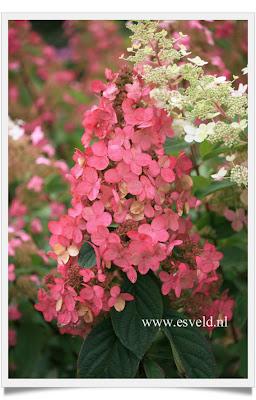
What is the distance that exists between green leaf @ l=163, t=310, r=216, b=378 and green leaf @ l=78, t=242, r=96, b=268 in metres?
0.18

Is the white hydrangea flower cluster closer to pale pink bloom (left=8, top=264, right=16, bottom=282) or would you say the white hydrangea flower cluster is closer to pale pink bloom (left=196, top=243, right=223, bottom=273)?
pale pink bloom (left=196, top=243, right=223, bottom=273)

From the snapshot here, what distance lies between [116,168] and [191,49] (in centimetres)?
41

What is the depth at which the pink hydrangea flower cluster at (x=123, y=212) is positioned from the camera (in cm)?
120

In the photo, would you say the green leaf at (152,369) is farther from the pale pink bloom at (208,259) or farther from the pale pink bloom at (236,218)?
the pale pink bloom at (236,218)

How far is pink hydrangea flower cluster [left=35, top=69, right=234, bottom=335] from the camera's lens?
120 cm

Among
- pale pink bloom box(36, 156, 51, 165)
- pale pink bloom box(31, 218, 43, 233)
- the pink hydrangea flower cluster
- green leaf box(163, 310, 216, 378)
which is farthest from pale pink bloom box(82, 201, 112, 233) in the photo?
pale pink bloom box(31, 218, 43, 233)

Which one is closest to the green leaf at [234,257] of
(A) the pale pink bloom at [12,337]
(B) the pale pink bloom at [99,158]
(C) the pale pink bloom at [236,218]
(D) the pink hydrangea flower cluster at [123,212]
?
(C) the pale pink bloom at [236,218]

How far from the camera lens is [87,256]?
1225 millimetres

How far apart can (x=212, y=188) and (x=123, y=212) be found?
21 centimetres

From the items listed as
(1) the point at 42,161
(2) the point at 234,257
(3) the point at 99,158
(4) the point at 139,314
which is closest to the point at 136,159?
(3) the point at 99,158

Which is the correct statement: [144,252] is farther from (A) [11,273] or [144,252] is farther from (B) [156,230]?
(A) [11,273]

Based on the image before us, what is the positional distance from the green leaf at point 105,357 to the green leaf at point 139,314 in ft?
0.12

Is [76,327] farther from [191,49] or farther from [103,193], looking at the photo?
[191,49]
